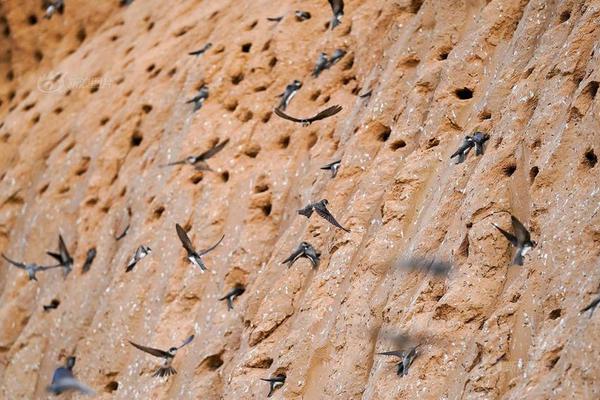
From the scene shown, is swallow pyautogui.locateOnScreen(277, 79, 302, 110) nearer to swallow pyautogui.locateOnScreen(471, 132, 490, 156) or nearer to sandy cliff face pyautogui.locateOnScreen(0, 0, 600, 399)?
sandy cliff face pyautogui.locateOnScreen(0, 0, 600, 399)

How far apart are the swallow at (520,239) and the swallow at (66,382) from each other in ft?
10.1

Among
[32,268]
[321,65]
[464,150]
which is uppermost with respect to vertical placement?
[464,150]

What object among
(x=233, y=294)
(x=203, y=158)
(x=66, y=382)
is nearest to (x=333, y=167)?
(x=233, y=294)

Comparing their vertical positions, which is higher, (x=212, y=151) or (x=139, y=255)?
(x=212, y=151)

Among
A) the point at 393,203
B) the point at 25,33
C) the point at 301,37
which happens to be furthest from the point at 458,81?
the point at 25,33

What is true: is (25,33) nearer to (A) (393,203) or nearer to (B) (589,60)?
(A) (393,203)

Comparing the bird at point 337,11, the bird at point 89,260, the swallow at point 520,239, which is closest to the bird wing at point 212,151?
the bird at point 337,11

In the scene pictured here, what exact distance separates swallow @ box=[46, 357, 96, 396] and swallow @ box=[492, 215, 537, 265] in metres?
3.07

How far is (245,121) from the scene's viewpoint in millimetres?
9086

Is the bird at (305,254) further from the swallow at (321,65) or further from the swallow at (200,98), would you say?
the swallow at (200,98)

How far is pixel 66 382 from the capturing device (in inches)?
308

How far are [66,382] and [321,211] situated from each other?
218 cm

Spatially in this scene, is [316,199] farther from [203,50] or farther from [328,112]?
[203,50]

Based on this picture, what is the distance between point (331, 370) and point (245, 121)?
3.28 meters
